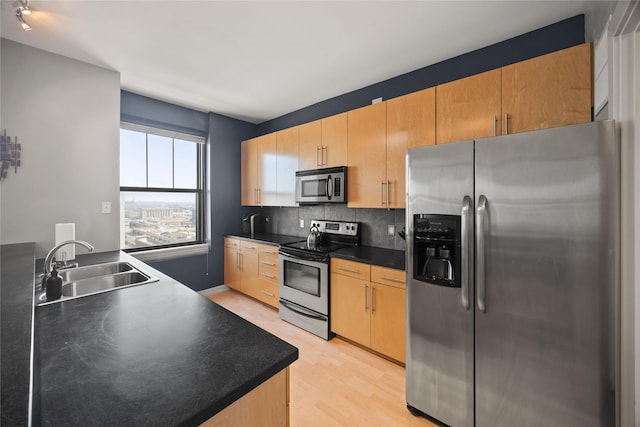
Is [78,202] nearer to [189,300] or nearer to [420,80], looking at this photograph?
[189,300]

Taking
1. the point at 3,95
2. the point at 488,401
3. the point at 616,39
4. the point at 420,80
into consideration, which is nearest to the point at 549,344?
the point at 488,401

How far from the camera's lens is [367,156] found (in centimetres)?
262

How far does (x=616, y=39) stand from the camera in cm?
114

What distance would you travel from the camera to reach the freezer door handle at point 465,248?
1.49m

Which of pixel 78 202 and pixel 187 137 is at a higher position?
pixel 187 137

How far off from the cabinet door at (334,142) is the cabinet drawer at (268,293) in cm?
161

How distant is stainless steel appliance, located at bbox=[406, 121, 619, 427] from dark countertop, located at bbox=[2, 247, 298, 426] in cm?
111

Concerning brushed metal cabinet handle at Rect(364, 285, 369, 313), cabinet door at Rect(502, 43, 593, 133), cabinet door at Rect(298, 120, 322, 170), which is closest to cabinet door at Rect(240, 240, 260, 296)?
cabinet door at Rect(298, 120, 322, 170)

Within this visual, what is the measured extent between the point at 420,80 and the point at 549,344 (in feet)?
7.70

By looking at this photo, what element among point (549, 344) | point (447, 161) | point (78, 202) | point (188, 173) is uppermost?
point (188, 173)

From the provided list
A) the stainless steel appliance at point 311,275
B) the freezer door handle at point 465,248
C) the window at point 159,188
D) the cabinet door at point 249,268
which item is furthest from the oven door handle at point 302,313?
the window at point 159,188

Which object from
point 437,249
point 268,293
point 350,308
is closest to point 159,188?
point 268,293

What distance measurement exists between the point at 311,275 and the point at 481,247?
1704mm

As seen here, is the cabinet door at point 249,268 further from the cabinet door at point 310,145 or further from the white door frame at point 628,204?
the white door frame at point 628,204
